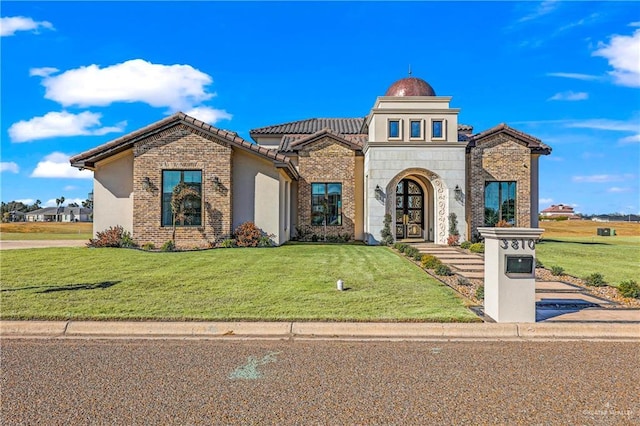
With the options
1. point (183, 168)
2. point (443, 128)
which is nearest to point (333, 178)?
point (443, 128)

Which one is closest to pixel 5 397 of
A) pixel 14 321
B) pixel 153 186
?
pixel 14 321

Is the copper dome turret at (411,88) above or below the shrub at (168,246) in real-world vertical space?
above

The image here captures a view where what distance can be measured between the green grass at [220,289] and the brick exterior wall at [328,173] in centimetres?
725

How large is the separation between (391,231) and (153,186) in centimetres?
1041

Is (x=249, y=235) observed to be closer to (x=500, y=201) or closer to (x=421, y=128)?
(x=421, y=128)

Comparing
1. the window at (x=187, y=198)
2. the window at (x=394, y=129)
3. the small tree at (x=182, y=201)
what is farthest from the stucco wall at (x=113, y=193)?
the window at (x=394, y=129)

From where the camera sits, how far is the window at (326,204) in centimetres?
2023

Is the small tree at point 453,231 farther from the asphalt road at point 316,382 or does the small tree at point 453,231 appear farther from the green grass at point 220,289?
the asphalt road at point 316,382

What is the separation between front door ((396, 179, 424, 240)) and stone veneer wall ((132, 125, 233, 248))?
9463 millimetres

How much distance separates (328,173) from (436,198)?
5386 mm

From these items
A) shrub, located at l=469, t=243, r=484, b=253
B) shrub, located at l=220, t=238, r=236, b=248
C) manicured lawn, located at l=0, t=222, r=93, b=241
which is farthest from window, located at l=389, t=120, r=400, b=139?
manicured lawn, located at l=0, t=222, r=93, b=241

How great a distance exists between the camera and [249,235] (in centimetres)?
1591

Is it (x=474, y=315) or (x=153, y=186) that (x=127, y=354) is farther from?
(x=153, y=186)

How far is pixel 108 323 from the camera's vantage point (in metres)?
6.05
